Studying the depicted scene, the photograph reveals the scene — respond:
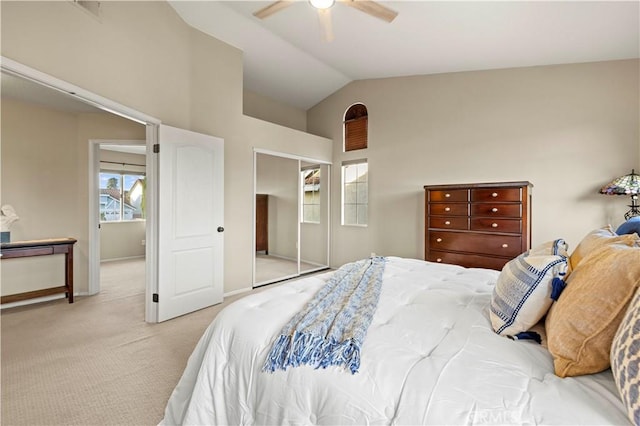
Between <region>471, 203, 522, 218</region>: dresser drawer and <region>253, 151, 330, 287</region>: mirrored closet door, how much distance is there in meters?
2.63

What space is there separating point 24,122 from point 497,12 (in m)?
5.35

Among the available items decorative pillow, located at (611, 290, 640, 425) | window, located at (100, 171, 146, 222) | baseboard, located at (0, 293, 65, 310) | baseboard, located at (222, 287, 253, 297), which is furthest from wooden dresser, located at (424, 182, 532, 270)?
window, located at (100, 171, 146, 222)

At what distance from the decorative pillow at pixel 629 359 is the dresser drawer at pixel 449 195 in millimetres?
2951

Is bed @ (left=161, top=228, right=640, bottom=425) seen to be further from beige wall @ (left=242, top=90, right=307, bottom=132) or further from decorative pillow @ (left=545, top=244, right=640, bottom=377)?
beige wall @ (left=242, top=90, right=307, bottom=132)

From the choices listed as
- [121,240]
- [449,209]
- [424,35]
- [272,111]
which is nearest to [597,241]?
[449,209]

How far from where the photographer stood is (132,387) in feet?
6.56

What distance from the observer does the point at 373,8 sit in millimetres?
2451

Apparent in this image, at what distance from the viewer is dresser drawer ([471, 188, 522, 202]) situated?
10.9ft

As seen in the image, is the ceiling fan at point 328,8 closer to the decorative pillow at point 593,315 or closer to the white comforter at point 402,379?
the white comforter at point 402,379

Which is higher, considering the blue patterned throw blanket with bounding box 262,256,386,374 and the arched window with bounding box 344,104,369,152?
the arched window with bounding box 344,104,369,152

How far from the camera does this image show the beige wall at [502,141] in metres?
3.39

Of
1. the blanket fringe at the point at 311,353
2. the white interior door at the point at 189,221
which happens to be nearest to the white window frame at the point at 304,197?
the white interior door at the point at 189,221

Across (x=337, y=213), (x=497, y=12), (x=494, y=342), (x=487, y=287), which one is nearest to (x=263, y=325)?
(x=494, y=342)

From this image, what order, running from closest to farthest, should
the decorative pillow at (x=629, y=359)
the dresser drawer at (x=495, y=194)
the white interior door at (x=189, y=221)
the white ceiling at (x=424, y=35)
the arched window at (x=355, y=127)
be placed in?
the decorative pillow at (x=629, y=359) < the white ceiling at (x=424, y=35) < the white interior door at (x=189, y=221) < the dresser drawer at (x=495, y=194) < the arched window at (x=355, y=127)
